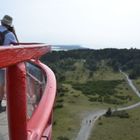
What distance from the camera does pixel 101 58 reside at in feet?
562

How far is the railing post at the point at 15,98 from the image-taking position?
9.47ft

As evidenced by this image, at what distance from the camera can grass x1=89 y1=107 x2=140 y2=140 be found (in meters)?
64.8

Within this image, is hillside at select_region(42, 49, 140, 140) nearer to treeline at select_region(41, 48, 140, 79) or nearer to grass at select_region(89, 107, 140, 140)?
treeline at select_region(41, 48, 140, 79)

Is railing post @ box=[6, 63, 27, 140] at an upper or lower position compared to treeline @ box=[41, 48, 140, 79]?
upper

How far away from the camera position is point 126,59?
162 m

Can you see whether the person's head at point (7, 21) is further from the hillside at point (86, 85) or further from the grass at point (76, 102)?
the grass at point (76, 102)

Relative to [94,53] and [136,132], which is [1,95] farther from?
[94,53]

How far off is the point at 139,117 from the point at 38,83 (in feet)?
250

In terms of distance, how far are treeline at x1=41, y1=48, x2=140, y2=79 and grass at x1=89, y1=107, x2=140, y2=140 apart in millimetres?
60325

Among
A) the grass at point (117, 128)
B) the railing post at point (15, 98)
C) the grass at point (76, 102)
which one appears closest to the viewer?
the railing post at point (15, 98)

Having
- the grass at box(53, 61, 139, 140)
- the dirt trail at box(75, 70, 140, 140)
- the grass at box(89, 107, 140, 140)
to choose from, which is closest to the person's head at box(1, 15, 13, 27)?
the grass at box(53, 61, 139, 140)

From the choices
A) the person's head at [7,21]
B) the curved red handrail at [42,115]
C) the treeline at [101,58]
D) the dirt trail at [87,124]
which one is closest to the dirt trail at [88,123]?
the dirt trail at [87,124]

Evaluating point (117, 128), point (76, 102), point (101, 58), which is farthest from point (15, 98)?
point (101, 58)

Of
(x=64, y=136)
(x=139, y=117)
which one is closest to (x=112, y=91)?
(x=139, y=117)
